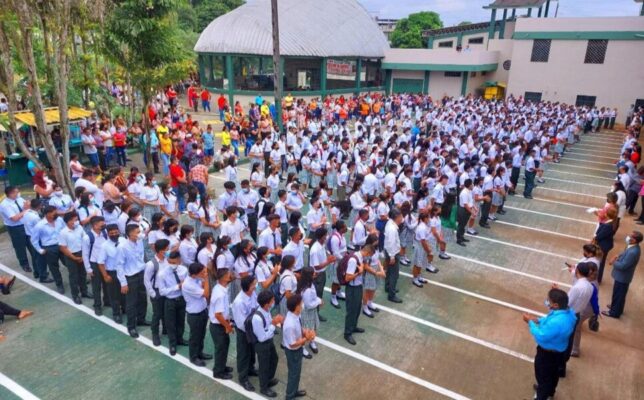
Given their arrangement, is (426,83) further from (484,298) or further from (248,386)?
(248,386)

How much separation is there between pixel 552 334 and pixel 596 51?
27722 mm

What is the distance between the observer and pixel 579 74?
26.9 m

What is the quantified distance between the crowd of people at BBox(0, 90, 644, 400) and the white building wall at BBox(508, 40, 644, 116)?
1580 cm

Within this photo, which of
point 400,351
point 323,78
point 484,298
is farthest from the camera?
point 323,78

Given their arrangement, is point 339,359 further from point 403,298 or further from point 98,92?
point 98,92

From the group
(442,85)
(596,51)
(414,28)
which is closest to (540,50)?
(596,51)

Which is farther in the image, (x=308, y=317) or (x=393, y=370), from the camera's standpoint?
(x=393, y=370)

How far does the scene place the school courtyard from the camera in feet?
17.6

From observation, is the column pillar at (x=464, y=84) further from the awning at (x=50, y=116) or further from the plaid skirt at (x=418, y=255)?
the plaid skirt at (x=418, y=255)

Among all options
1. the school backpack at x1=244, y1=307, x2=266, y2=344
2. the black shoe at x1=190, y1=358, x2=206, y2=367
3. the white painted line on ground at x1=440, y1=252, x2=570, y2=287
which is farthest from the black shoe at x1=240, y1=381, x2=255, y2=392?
the white painted line on ground at x1=440, y1=252, x2=570, y2=287

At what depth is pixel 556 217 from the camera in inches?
453

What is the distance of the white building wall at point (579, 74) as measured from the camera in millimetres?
25469

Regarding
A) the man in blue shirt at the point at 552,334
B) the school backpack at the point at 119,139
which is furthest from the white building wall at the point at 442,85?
the man in blue shirt at the point at 552,334

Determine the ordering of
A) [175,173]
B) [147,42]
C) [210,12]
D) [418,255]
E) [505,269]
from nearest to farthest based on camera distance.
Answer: [418,255] < [505,269] < [175,173] < [147,42] < [210,12]
